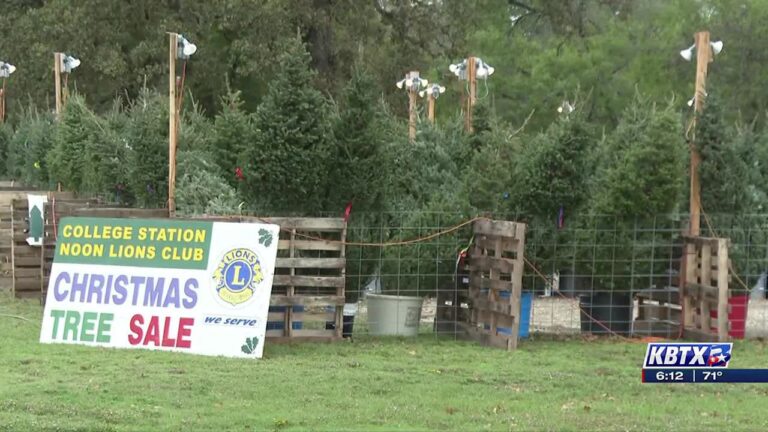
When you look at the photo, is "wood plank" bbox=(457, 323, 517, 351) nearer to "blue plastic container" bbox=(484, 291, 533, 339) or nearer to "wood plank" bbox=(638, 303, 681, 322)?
"blue plastic container" bbox=(484, 291, 533, 339)

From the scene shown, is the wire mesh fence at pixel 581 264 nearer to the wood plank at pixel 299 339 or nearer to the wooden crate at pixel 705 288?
the wooden crate at pixel 705 288

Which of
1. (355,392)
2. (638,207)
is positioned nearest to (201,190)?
(638,207)

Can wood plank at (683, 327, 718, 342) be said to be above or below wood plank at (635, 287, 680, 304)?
below

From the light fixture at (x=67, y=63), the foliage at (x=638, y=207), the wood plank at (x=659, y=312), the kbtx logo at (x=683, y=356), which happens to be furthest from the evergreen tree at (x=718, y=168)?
the light fixture at (x=67, y=63)

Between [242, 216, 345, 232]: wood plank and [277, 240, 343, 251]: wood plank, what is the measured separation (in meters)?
0.14

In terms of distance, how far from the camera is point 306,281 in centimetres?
1134

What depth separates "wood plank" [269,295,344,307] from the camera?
11.2 meters

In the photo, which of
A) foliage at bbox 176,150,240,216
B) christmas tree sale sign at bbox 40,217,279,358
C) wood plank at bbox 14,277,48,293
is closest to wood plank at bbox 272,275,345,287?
christmas tree sale sign at bbox 40,217,279,358

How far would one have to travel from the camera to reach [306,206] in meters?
12.1

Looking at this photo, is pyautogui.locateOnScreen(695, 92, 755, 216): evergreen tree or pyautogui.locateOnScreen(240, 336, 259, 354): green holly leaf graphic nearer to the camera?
pyautogui.locateOnScreen(240, 336, 259, 354): green holly leaf graphic

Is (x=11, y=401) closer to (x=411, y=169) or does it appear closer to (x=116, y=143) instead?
(x=411, y=169)

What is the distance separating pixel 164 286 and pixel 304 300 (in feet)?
4.70

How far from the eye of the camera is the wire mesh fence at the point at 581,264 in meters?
12.3

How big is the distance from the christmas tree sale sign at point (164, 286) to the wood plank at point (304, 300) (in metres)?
0.48
